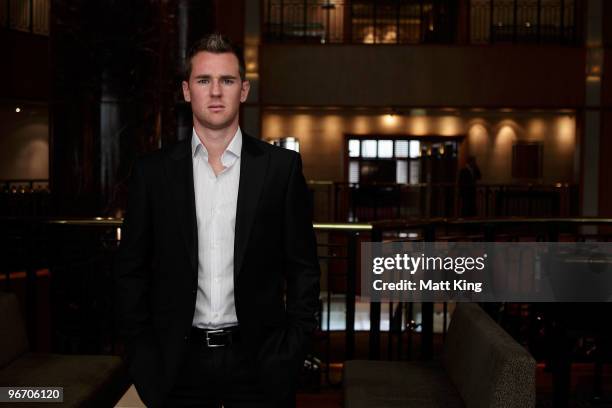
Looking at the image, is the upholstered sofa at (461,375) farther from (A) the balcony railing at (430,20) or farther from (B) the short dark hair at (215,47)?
(A) the balcony railing at (430,20)

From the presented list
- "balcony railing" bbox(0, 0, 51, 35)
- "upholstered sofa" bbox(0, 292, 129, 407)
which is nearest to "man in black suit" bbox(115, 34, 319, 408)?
"upholstered sofa" bbox(0, 292, 129, 407)

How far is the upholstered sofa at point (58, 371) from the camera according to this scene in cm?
384

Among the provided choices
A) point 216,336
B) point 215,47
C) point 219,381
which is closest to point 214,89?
point 215,47

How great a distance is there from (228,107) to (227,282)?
538mm

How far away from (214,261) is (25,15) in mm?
17138

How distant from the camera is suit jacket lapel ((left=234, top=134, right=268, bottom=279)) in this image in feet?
8.32

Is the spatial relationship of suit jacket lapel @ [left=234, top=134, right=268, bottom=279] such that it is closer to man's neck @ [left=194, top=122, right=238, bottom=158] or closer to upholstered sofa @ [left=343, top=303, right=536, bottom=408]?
man's neck @ [left=194, top=122, right=238, bottom=158]

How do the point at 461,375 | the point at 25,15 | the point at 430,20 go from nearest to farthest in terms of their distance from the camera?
the point at 461,375, the point at 25,15, the point at 430,20

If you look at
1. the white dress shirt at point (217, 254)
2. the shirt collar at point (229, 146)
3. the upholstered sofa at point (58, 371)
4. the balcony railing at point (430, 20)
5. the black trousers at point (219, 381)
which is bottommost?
the upholstered sofa at point (58, 371)

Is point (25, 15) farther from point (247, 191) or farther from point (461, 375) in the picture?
point (247, 191)

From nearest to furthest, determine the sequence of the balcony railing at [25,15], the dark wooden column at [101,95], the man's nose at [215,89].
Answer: the man's nose at [215,89]
the dark wooden column at [101,95]
the balcony railing at [25,15]

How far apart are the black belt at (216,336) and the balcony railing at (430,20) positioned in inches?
668

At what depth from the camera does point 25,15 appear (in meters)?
18.1

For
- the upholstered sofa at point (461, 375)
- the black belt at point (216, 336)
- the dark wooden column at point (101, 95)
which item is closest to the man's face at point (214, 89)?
the black belt at point (216, 336)
